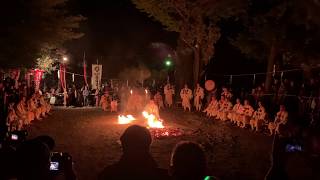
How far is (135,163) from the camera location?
4270 millimetres

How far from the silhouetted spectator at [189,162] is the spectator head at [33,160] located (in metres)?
1.28

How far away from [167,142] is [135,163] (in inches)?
485

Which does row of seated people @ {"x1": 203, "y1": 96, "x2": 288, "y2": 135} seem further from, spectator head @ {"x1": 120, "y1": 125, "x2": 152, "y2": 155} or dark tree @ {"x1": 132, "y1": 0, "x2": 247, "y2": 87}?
spectator head @ {"x1": 120, "y1": 125, "x2": 152, "y2": 155}

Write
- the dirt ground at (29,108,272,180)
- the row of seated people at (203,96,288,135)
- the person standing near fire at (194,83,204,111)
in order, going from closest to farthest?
the dirt ground at (29,108,272,180), the row of seated people at (203,96,288,135), the person standing near fire at (194,83,204,111)

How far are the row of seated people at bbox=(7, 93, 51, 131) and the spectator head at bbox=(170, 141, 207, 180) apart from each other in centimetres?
1493

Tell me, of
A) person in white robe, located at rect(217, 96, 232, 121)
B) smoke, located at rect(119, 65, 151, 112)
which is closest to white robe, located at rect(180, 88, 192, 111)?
smoke, located at rect(119, 65, 151, 112)

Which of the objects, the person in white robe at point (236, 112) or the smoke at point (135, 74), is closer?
the person in white robe at point (236, 112)

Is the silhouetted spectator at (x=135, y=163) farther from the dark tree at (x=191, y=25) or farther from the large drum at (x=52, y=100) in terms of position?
the large drum at (x=52, y=100)

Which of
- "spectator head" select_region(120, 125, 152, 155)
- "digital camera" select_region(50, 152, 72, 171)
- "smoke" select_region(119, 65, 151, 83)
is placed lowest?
"digital camera" select_region(50, 152, 72, 171)

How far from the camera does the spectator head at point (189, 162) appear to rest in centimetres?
397

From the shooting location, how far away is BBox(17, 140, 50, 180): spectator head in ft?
13.6

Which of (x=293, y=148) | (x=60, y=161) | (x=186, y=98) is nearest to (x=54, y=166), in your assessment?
(x=60, y=161)

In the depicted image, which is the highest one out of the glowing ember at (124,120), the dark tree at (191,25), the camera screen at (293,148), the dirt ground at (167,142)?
the dark tree at (191,25)

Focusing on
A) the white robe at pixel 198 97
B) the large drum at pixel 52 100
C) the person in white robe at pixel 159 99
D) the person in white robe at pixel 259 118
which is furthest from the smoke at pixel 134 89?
the person in white robe at pixel 259 118
